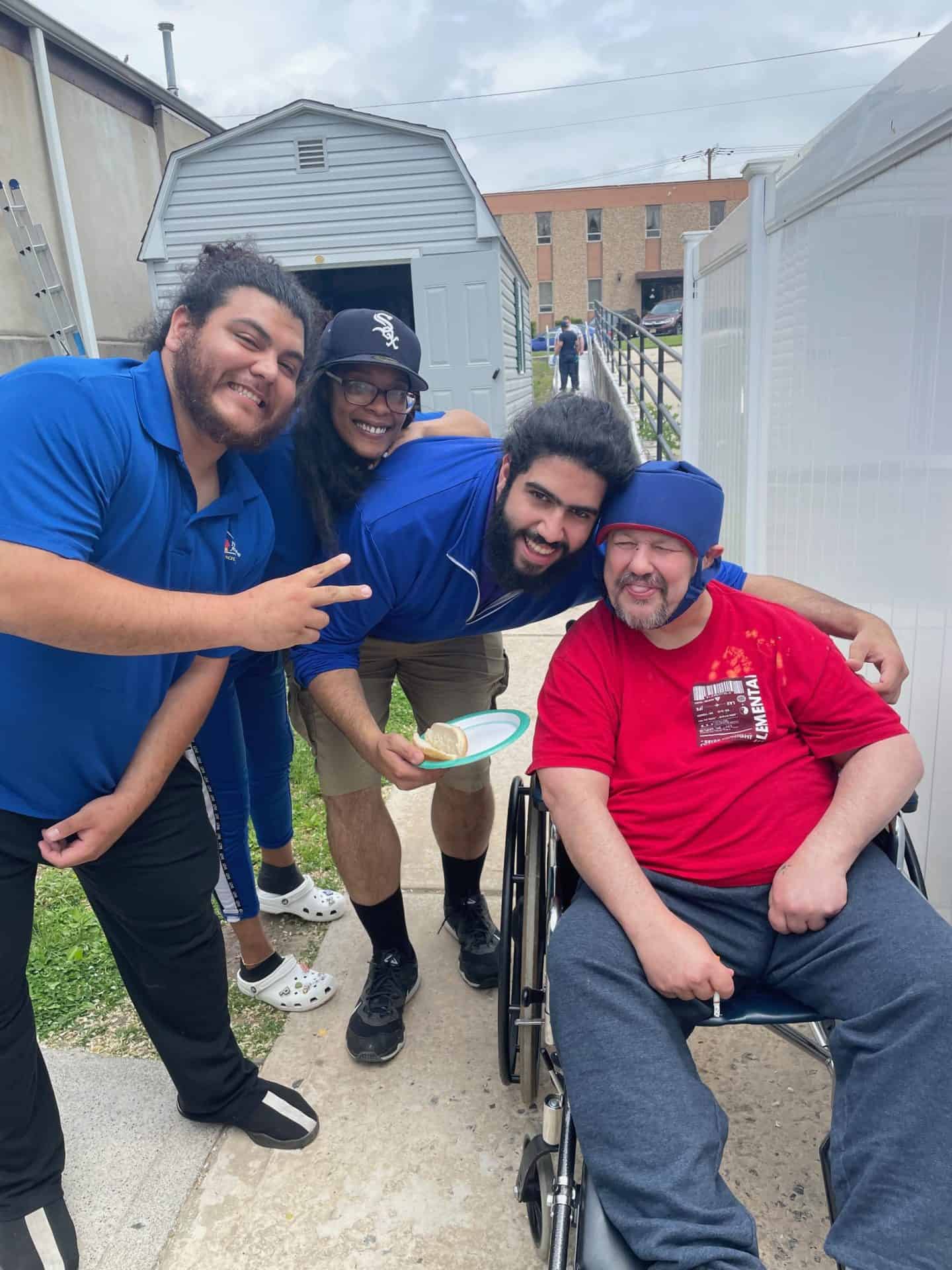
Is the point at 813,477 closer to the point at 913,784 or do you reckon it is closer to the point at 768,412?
the point at 768,412

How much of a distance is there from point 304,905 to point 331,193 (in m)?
8.76

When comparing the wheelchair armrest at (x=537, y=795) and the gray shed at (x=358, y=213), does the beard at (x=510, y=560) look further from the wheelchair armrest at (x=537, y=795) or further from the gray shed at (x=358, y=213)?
the gray shed at (x=358, y=213)

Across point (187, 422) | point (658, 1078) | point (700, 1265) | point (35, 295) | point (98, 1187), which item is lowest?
point (98, 1187)

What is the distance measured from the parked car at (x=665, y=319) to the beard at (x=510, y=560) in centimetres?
2424

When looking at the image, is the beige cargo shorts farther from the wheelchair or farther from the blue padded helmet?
the blue padded helmet

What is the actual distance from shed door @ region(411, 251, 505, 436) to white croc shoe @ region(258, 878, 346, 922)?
719 centimetres

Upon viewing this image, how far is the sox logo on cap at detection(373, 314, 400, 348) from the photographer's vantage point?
2.00m

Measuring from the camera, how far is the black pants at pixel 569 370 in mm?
16062

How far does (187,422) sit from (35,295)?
8.33 m

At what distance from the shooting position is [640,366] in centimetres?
886

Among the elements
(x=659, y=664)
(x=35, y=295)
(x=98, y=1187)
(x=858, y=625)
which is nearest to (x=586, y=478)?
(x=659, y=664)

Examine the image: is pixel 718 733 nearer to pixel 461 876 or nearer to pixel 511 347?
pixel 461 876

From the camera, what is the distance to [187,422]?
65.0 inches

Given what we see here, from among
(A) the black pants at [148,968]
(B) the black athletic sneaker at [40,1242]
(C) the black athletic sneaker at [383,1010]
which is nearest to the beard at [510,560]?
(A) the black pants at [148,968]
